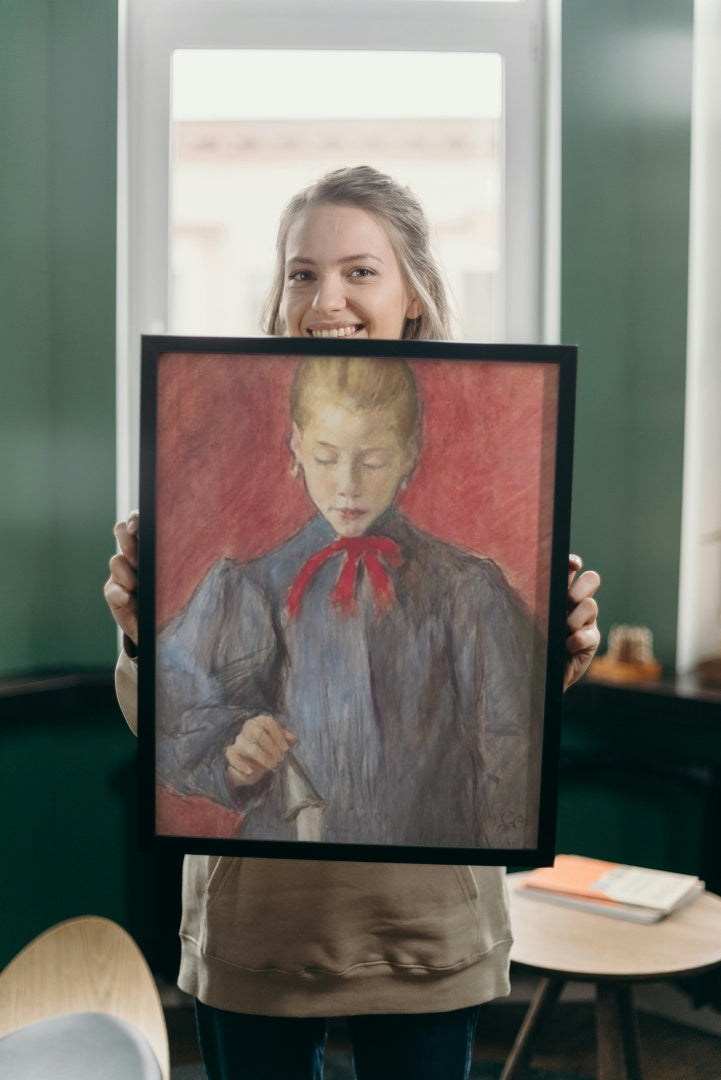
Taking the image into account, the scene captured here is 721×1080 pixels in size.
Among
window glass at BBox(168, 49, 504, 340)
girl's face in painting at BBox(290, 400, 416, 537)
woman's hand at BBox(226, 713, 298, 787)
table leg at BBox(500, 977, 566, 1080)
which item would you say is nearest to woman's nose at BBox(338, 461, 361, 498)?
girl's face in painting at BBox(290, 400, 416, 537)

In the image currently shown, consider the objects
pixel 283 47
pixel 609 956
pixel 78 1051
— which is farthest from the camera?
pixel 283 47

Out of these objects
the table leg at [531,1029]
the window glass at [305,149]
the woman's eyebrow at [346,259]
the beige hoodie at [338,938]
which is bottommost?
the table leg at [531,1029]

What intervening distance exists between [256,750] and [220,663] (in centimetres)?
9

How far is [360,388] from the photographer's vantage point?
1.00m

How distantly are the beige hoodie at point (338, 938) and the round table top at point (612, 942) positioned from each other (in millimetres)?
648

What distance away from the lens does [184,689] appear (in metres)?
1.03

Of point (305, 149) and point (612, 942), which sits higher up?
point (305, 149)

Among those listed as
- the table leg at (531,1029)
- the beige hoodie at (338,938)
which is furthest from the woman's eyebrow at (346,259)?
the table leg at (531,1029)

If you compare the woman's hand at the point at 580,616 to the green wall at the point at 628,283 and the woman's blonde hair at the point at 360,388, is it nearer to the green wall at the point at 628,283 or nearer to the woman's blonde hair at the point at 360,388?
the woman's blonde hair at the point at 360,388

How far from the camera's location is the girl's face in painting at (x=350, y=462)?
100 cm

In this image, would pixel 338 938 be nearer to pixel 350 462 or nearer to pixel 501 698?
pixel 501 698

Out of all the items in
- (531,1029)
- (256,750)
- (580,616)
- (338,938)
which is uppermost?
(580,616)

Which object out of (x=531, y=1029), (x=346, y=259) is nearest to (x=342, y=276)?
(x=346, y=259)

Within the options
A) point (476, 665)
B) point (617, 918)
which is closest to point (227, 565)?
point (476, 665)
